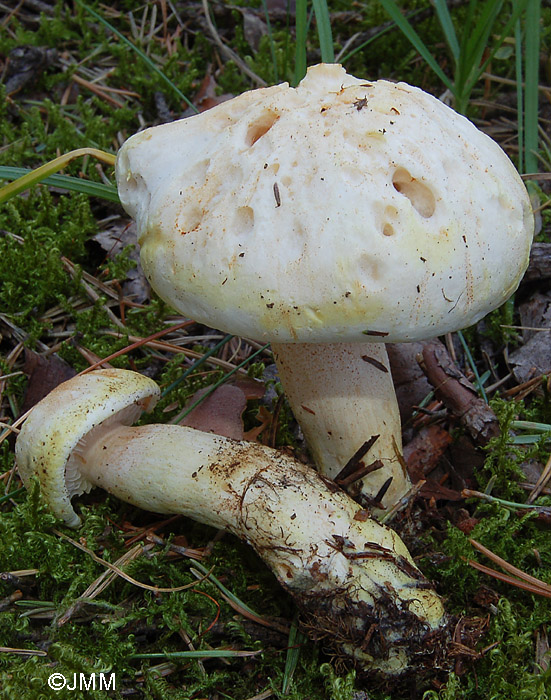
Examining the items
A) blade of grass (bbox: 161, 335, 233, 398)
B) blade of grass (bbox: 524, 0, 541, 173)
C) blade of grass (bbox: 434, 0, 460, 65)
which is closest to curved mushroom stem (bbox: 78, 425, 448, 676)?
blade of grass (bbox: 161, 335, 233, 398)

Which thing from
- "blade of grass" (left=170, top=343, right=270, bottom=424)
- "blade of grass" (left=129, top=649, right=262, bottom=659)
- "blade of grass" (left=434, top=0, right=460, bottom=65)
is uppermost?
"blade of grass" (left=434, top=0, right=460, bottom=65)

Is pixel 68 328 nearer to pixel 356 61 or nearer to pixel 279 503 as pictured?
pixel 279 503

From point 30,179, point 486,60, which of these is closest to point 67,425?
point 30,179

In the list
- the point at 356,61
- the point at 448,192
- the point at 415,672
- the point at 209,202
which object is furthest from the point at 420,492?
the point at 356,61

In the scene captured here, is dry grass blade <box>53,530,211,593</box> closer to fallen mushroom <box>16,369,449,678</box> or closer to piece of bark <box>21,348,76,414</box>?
fallen mushroom <box>16,369,449,678</box>

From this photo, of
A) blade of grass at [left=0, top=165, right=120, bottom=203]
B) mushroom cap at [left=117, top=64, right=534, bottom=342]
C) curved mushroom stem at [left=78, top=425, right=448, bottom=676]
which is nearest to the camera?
mushroom cap at [left=117, top=64, right=534, bottom=342]

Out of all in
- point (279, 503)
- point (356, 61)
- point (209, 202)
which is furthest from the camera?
→ point (356, 61)
